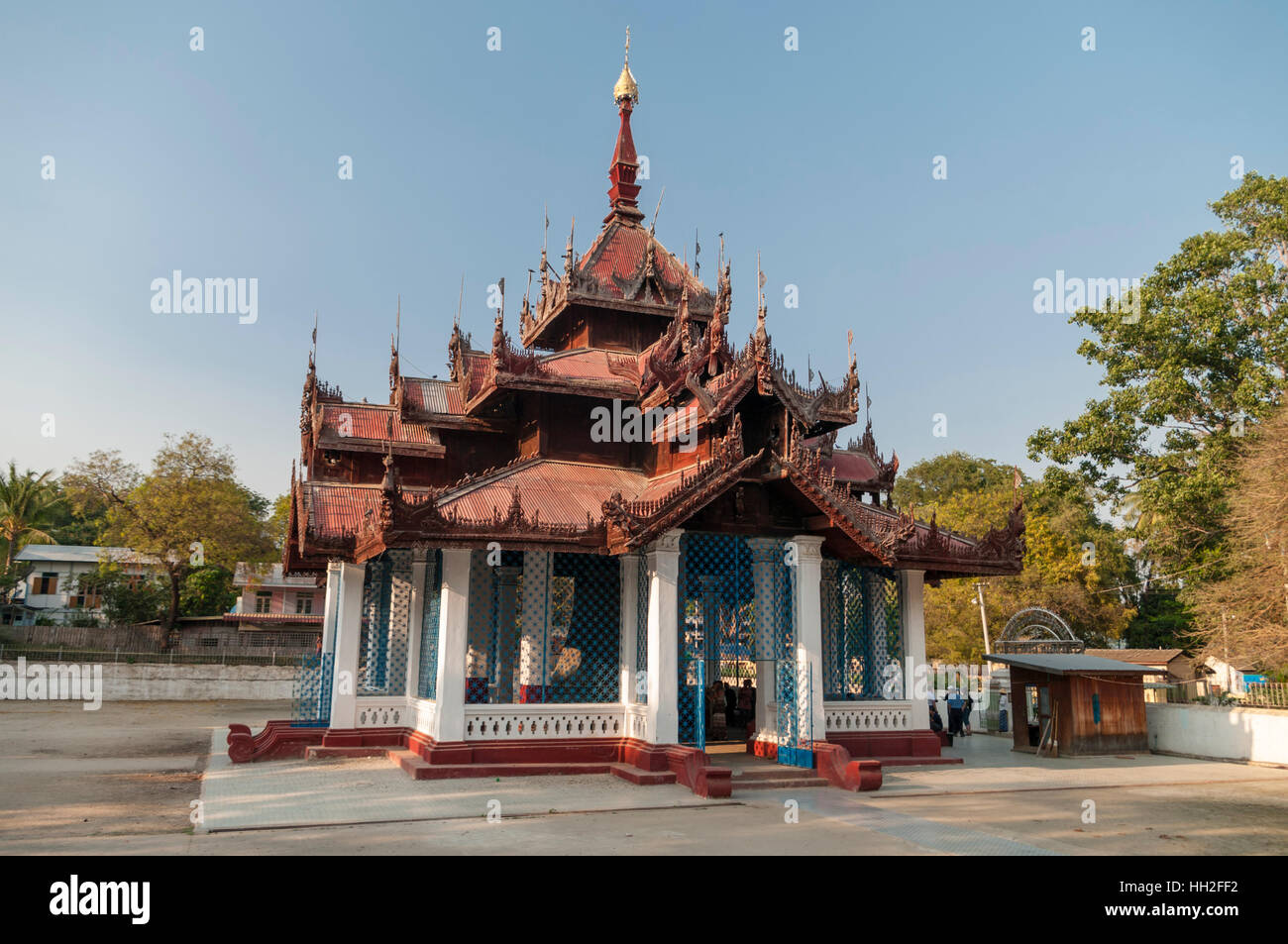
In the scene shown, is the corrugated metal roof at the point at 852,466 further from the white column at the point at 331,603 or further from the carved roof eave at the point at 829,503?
the white column at the point at 331,603

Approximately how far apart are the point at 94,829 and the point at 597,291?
1509 centimetres

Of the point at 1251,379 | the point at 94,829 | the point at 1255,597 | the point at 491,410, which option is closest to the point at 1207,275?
the point at 1251,379

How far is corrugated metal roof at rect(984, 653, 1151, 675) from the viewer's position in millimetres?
19969

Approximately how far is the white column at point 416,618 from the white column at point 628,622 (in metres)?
3.92

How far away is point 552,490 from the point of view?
55.7 ft

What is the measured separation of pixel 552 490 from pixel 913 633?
24.8 feet

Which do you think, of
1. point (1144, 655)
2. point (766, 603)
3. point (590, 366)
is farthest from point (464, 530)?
point (1144, 655)

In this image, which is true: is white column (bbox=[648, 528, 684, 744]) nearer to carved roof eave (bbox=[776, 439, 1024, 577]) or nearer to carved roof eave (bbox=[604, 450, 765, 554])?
carved roof eave (bbox=[604, 450, 765, 554])

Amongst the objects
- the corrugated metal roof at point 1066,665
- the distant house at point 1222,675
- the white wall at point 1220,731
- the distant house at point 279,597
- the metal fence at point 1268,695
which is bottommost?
the distant house at point 1222,675

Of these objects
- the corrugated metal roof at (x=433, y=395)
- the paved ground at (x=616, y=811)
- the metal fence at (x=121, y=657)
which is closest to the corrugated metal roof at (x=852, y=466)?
the paved ground at (x=616, y=811)

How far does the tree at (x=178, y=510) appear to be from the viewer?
4638cm

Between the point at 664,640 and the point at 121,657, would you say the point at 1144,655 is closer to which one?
the point at 664,640

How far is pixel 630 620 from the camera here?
16234 millimetres

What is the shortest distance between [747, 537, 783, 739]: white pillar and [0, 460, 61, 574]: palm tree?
54923mm
